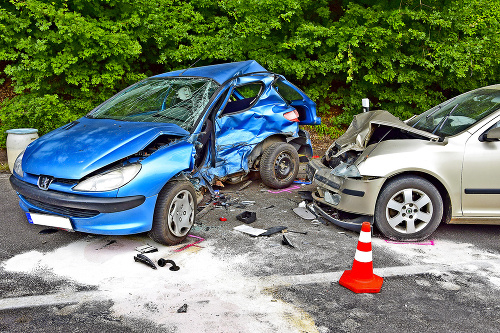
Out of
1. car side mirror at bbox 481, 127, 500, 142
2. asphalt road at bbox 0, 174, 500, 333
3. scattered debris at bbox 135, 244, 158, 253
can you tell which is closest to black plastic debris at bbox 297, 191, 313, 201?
asphalt road at bbox 0, 174, 500, 333

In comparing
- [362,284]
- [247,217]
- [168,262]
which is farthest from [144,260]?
[362,284]

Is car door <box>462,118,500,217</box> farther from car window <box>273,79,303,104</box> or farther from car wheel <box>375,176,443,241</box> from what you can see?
car window <box>273,79,303,104</box>

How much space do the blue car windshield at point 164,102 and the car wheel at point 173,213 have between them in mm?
861

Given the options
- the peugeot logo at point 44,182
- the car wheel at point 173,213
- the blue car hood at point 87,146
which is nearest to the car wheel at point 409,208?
the car wheel at point 173,213

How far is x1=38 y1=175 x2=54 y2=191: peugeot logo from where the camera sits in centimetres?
409

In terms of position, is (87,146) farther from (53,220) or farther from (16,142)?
(16,142)

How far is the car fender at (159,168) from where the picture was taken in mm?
4066

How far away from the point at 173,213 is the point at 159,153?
2.01 ft

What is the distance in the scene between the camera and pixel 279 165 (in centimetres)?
664

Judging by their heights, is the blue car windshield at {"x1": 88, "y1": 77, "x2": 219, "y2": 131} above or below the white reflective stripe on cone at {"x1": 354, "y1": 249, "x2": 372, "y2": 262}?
above

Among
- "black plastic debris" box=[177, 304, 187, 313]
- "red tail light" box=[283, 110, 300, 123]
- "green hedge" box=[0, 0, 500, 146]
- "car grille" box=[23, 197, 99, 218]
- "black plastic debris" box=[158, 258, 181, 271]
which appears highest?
"green hedge" box=[0, 0, 500, 146]

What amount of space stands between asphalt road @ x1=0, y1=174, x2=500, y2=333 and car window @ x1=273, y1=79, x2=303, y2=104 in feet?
7.68

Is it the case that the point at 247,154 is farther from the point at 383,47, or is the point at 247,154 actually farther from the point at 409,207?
the point at 383,47

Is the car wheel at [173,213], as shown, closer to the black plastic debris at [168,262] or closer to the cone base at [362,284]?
the black plastic debris at [168,262]
